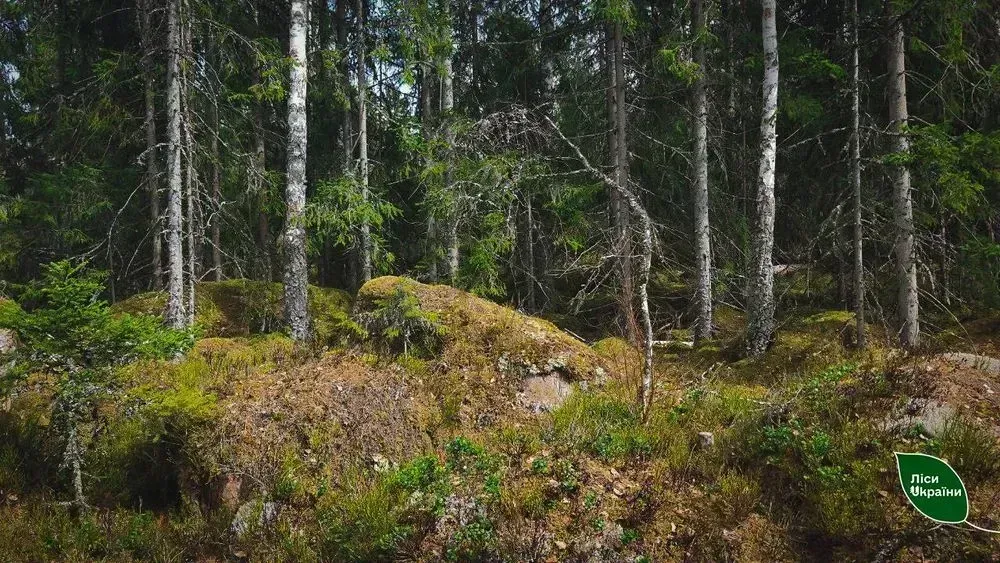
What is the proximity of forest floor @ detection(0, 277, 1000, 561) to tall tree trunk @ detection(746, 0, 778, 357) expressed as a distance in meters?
1.99

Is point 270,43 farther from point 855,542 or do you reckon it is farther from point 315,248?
point 855,542

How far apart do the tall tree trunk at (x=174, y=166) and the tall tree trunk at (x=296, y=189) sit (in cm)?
166

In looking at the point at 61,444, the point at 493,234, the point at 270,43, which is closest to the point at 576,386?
the point at 493,234

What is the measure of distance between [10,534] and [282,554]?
8.55ft

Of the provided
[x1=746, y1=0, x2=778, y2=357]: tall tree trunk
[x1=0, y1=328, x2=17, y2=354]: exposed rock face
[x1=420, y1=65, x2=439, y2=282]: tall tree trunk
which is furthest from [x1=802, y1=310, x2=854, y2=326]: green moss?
[x1=0, y1=328, x2=17, y2=354]: exposed rock face

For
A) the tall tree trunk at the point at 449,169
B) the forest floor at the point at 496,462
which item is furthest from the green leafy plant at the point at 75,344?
the tall tree trunk at the point at 449,169

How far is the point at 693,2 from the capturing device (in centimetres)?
1113

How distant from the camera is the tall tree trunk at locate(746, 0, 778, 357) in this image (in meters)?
8.69

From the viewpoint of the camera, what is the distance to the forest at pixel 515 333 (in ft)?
14.7

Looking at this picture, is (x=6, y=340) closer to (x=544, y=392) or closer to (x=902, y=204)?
(x=544, y=392)

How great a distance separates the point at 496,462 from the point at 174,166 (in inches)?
282

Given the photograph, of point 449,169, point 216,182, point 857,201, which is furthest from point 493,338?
point 216,182

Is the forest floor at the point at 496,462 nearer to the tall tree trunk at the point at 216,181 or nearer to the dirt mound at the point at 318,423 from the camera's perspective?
the dirt mound at the point at 318,423

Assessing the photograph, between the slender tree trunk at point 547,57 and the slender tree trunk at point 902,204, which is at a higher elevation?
the slender tree trunk at point 547,57
